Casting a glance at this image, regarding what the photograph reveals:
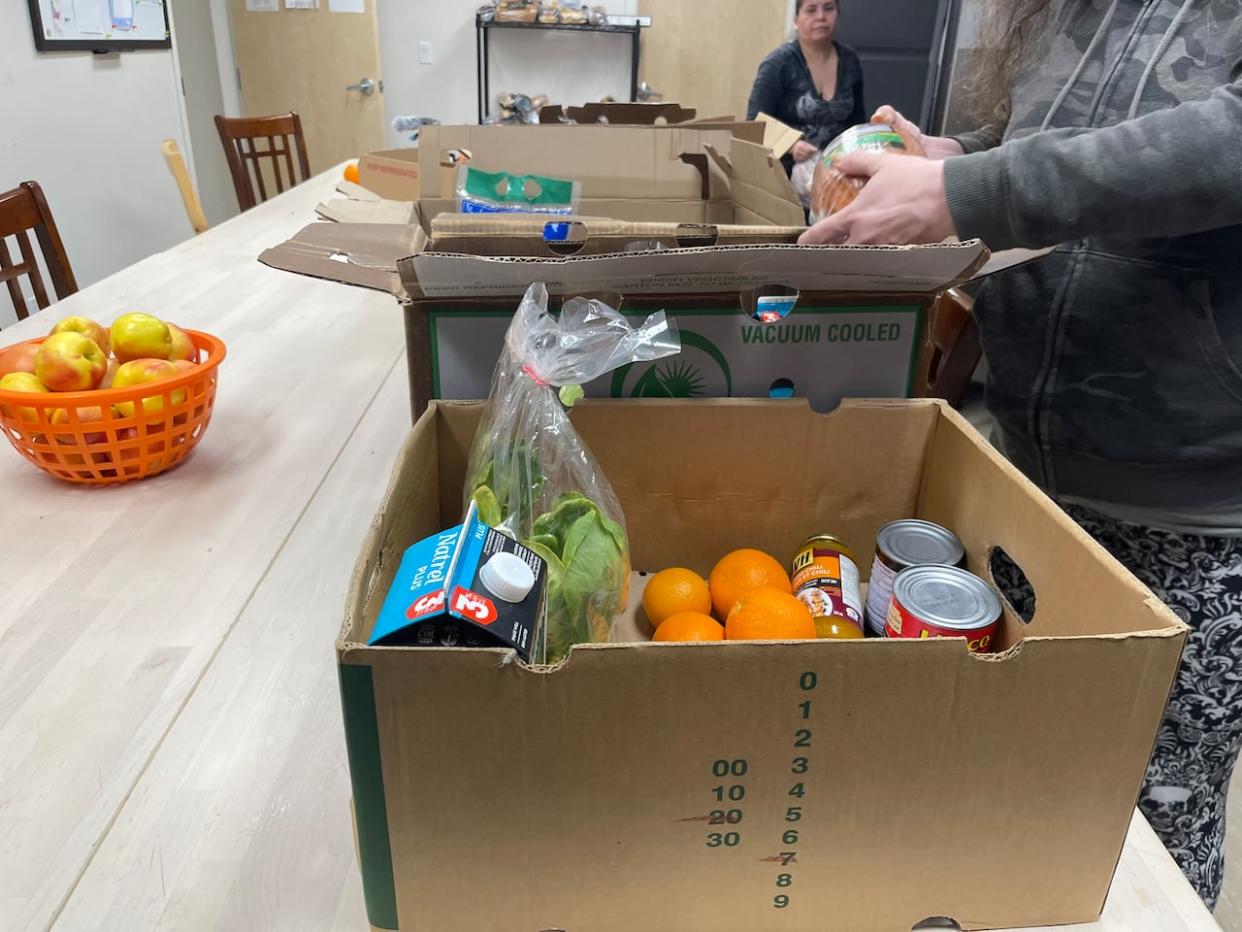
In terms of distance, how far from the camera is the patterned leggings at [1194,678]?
0.98 metres

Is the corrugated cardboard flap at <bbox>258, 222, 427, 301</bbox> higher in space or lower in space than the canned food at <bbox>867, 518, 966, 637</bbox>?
higher

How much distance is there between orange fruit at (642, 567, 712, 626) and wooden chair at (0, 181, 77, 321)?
1.56 metres

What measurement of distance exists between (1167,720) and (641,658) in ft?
2.86

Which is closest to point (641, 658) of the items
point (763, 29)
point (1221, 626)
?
point (1221, 626)

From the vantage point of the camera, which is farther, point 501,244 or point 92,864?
point 501,244

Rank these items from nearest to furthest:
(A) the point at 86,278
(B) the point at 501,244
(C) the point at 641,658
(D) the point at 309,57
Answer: (C) the point at 641,658 < (B) the point at 501,244 < (A) the point at 86,278 < (D) the point at 309,57

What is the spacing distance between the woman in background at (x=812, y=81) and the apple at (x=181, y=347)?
267cm

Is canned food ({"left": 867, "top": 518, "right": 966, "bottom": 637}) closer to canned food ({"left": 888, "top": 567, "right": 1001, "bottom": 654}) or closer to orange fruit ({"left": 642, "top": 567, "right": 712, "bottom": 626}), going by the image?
canned food ({"left": 888, "top": 567, "right": 1001, "bottom": 654})

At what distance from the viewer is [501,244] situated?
0.83 m

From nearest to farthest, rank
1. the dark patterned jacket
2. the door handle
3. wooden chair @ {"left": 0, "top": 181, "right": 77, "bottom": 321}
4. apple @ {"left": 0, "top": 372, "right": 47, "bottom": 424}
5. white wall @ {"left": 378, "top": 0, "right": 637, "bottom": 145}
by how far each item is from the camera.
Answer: apple @ {"left": 0, "top": 372, "right": 47, "bottom": 424}
wooden chair @ {"left": 0, "top": 181, "right": 77, "bottom": 321}
the dark patterned jacket
the door handle
white wall @ {"left": 378, "top": 0, "right": 637, "bottom": 145}

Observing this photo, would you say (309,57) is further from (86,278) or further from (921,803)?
(921,803)

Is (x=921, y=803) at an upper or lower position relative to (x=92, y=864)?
upper

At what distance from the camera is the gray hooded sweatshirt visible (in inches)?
29.9

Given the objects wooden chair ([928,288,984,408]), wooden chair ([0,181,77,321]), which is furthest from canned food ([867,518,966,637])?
wooden chair ([928,288,984,408])
